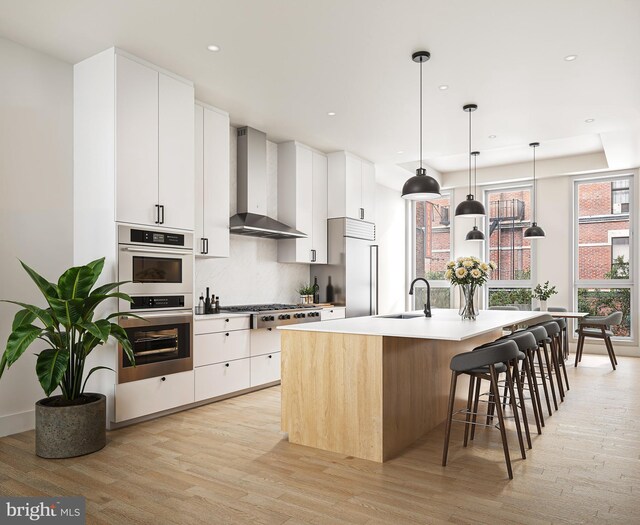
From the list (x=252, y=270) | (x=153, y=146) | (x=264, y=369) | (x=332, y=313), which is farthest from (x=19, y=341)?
(x=332, y=313)

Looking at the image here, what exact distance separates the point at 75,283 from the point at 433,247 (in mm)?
7510

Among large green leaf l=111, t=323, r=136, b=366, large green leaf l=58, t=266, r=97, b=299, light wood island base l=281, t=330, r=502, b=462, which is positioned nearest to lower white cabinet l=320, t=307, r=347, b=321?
light wood island base l=281, t=330, r=502, b=462

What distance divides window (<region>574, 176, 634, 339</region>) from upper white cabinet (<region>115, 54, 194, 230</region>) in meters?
6.82

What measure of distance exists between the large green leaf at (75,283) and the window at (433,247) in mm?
7210

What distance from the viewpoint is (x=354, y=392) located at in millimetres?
3324

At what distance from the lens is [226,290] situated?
575cm

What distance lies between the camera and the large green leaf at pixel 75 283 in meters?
3.32

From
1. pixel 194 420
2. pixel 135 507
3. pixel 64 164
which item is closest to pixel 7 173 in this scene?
pixel 64 164

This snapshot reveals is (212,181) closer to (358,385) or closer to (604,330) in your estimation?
(358,385)

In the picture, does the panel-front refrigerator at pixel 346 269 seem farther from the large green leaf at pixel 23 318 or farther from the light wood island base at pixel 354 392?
the large green leaf at pixel 23 318

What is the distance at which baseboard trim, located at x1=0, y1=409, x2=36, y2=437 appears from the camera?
3682mm

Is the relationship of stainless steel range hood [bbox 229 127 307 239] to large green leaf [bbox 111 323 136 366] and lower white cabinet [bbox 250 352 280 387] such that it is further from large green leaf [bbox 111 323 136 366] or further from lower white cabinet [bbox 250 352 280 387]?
A: large green leaf [bbox 111 323 136 366]

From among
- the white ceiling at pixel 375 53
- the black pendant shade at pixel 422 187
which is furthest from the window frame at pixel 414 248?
the black pendant shade at pixel 422 187

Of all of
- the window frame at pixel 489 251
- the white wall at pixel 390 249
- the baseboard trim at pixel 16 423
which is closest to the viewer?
the baseboard trim at pixel 16 423
